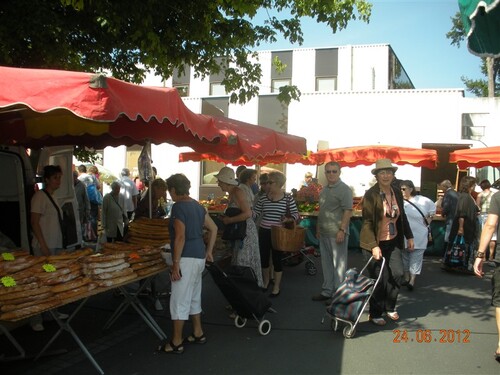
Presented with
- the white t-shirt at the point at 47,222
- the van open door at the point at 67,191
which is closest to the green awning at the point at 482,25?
the white t-shirt at the point at 47,222

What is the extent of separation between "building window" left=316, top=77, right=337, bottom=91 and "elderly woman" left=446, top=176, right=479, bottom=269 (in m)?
15.1

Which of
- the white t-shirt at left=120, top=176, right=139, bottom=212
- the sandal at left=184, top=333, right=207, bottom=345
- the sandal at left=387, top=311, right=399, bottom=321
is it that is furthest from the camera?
the white t-shirt at left=120, top=176, right=139, bottom=212

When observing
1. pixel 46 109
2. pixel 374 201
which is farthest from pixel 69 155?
pixel 374 201

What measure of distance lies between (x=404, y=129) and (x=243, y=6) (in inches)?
442

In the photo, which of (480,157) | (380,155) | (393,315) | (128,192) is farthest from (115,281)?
(480,157)

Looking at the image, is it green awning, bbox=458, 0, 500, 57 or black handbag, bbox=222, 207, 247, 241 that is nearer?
green awning, bbox=458, 0, 500, 57

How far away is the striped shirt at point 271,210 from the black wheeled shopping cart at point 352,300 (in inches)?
65.7

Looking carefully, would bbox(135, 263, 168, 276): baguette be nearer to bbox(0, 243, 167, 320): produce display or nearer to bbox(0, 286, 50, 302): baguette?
bbox(0, 243, 167, 320): produce display

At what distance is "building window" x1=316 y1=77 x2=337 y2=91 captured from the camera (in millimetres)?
22609

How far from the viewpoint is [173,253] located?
431 centimetres

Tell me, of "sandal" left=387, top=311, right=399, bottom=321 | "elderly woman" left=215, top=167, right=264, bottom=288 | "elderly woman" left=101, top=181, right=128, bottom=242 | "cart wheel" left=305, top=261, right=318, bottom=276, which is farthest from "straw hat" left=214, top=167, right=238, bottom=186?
"cart wheel" left=305, top=261, right=318, bottom=276

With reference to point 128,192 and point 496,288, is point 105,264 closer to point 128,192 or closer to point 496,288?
point 496,288
